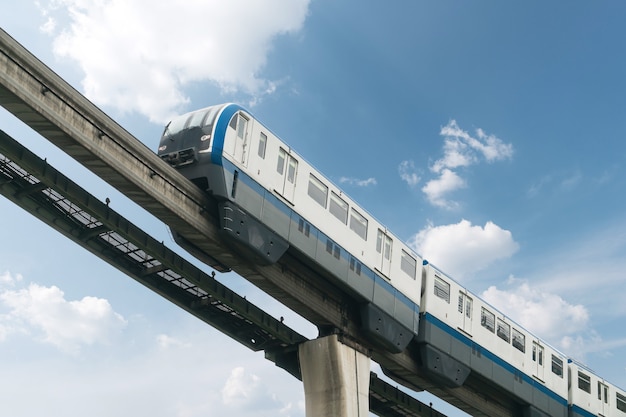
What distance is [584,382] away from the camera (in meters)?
43.8

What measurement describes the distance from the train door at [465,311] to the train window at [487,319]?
103cm

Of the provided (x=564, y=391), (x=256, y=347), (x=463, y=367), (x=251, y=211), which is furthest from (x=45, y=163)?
(x=564, y=391)

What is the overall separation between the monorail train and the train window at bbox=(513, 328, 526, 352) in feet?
0.19

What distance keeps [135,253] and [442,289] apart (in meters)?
15.2

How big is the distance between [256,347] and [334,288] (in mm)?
5158

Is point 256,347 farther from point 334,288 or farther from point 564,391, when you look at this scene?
point 564,391

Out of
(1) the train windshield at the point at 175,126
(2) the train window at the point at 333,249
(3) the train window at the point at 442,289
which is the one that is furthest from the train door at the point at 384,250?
(1) the train windshield at the point at 175,126

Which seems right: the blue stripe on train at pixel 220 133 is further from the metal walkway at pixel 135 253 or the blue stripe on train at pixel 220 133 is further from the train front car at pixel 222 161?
the metal walkway at pixel 135 253

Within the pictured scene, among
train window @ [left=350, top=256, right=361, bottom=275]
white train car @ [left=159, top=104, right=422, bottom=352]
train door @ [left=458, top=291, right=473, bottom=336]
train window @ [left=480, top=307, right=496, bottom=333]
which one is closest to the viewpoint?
white train car @ [left=159, top=104, right=422, bottom=352]

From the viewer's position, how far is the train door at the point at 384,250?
100ft

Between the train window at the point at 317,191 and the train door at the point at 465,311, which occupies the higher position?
the train window at the point at 317,191

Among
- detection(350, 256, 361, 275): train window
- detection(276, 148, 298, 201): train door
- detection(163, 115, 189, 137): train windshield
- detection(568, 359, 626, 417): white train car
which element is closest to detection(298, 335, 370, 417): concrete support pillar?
detection(350, 256, 361, 275): train window

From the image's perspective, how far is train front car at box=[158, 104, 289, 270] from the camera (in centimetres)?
2353

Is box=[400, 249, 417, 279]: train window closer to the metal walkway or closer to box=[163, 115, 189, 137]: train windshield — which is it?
the metal walkway
